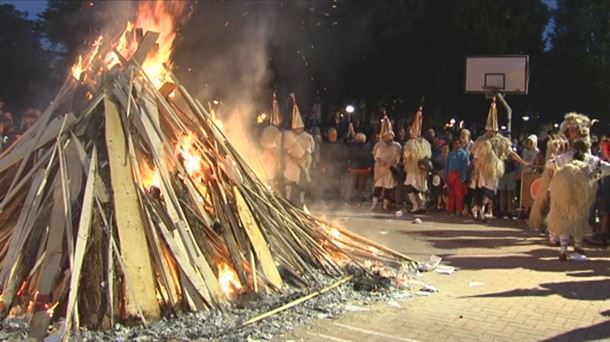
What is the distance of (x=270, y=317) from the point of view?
5352 mm

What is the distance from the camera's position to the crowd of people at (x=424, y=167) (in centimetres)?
1227

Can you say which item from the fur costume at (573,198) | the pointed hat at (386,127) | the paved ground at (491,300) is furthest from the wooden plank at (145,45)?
the pointed hat at (386,127)

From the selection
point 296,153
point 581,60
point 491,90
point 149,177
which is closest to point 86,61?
point 149,177

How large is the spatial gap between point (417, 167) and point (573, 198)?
5.13 metres

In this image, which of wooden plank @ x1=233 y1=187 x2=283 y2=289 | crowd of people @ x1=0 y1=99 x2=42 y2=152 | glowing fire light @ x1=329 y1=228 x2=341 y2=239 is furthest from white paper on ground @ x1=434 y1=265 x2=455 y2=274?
crowd of people @ x1=0 y1=99 x2=42 y2=152

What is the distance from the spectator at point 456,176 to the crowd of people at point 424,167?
0.01 metres

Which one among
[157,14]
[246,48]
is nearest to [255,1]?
[246,48]

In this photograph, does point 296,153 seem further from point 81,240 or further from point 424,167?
point 81,240

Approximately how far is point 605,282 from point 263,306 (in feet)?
13.9

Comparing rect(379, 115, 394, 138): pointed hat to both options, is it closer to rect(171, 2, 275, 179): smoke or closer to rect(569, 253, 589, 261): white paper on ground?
rect(171, 2, 275, 179): smoke

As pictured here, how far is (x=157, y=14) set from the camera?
7.07m

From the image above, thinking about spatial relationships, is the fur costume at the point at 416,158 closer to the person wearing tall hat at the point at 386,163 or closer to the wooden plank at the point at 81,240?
the person wearing tall hat at the point at 386,163

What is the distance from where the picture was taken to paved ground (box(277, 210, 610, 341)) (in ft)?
17.3

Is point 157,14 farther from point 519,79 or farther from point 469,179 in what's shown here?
point 519,79
